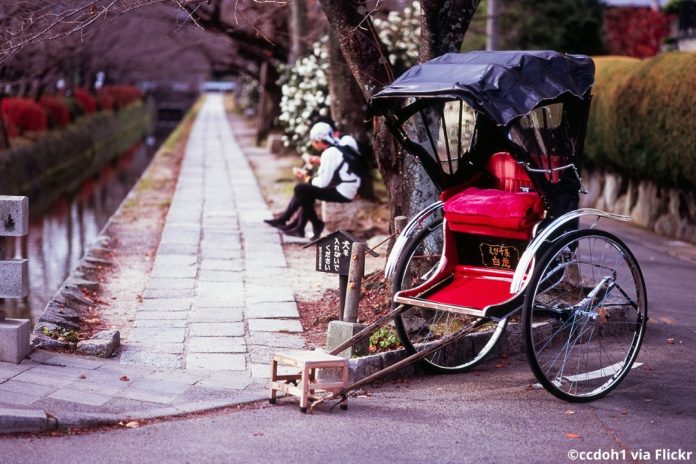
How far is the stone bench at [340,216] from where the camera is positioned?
13.2 m

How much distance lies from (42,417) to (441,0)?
481 cm

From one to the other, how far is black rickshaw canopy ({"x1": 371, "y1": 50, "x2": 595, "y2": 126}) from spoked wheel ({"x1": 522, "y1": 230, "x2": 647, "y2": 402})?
0.91 metres

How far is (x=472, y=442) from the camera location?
539 cm

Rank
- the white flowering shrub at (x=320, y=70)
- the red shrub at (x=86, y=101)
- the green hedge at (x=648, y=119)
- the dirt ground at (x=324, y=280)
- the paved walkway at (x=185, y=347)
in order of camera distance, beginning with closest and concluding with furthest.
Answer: the paved walkway at (x=185, y=347), the dirt ground at (x=324, y=280), the green hedge at (x=648, y=119), the white flowering shrub at (x=320, y=70), the red shrub at (x=86, y=101)

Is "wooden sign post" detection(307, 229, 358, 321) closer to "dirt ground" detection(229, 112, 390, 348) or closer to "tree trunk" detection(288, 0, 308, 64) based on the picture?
"dirt ground" detection(229, 112, 390, 348)

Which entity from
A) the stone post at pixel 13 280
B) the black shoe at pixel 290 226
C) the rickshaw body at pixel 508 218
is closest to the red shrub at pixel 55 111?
the black shoe at pixel 290 226

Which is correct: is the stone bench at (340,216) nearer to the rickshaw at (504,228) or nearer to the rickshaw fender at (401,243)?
the rickshaw at (504,228)

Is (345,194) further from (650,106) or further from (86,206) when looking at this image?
(86,206)

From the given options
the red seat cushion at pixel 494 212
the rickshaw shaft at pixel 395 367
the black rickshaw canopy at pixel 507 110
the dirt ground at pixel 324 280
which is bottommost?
the dirt ground at pixel 324 280

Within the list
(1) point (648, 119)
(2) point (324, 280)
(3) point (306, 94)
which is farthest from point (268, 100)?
(2) point (324, 280)

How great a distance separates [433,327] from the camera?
25.1ft

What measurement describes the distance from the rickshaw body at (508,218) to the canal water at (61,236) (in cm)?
323

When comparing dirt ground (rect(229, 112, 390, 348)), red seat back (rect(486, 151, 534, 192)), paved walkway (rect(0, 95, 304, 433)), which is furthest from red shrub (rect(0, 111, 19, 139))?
red seat back (rect(486, 151, 534, 192))

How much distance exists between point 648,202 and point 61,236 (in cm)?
1006
